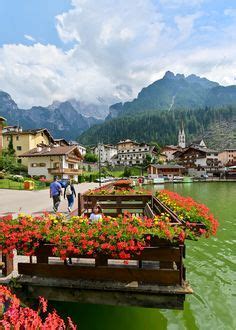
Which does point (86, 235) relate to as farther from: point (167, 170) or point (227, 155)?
point (227, 155)

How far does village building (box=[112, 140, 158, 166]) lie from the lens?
148 metres

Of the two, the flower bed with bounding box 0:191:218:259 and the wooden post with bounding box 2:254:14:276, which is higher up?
the flower bed with bounding box 0:191:218:259

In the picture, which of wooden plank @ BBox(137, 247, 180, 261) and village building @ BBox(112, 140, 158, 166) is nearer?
wooden plank @ BBox(137, 247, 180, 261)

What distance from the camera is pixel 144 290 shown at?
5328 millimetres

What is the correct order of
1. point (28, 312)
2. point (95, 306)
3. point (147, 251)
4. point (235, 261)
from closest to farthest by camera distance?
point (28, 312) → point (147, 251) → point (95, 306) → point (235, 261)

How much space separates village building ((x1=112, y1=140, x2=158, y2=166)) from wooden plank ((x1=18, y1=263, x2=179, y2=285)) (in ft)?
454

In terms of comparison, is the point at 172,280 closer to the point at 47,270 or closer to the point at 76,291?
the point at 76,291

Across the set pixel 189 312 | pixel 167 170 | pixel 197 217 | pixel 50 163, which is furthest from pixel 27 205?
pixel 167 170

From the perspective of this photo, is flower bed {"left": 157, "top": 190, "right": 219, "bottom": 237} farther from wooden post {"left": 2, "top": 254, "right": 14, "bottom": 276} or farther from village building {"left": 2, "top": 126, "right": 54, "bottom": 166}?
village building {"left": 2, "top": 126, "right": 54, "bottom": 166}

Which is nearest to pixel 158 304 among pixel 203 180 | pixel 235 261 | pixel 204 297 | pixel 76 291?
pixel 76 291

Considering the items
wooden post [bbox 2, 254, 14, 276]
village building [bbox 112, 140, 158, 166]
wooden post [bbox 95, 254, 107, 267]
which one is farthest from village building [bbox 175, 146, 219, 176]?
wooden post [bbox 2, 254, 14, 276]

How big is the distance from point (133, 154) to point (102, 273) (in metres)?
149

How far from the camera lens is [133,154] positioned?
505ft

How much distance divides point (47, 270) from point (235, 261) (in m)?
8.95
